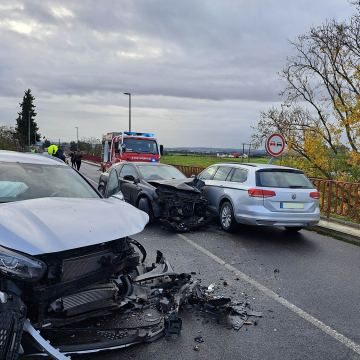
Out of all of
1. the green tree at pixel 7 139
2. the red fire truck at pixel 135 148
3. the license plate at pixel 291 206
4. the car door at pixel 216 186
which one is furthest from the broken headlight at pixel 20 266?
the green tree at pixel 7 139

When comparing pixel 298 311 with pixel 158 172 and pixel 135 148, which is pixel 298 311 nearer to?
pixel 158 172

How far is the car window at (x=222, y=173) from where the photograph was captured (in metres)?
8.84

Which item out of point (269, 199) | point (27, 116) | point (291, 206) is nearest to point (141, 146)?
point (269, 199)

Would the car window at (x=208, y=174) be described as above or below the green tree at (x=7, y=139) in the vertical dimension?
below

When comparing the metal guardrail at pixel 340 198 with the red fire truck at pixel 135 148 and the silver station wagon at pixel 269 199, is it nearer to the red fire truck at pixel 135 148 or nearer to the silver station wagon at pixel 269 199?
the silver station wagon at pixel 269 199

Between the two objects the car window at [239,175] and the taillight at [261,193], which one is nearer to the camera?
the taillight at [261,193]

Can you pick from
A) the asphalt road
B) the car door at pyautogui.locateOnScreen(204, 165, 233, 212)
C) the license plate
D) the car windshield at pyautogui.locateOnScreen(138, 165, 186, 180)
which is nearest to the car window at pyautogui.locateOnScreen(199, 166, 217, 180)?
the car door at pyautogui.locateOnScreen(204, 165, 233, 212)

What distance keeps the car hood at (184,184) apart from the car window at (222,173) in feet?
1.51

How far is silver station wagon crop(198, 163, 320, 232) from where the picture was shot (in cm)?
730

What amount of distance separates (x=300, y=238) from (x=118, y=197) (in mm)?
4817

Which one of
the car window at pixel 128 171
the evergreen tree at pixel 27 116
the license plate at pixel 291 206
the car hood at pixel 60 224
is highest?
the evergreen tree at pixel 27 116

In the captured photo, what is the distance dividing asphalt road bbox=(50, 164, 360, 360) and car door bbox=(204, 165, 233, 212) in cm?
82

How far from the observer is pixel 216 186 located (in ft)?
29.1

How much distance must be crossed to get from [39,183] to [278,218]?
4.87 meters
